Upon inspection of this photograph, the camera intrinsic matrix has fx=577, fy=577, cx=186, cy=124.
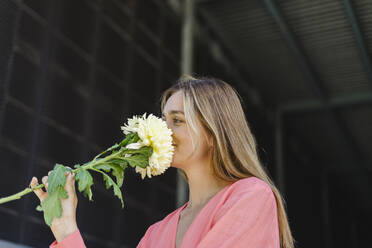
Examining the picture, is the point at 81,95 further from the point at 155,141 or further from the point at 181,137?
the point at 155,141

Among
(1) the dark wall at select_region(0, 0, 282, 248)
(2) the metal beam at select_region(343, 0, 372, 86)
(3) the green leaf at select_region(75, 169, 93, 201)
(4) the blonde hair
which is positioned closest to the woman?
(4) the blonde hair

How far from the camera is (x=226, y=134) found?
228cm

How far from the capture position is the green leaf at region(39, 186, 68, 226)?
5.94ft

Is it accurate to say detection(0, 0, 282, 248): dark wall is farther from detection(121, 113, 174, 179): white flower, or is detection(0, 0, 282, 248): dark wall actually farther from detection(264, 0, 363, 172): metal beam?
detection(121, 113, 174, 179): white flower

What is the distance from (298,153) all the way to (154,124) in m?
9.77

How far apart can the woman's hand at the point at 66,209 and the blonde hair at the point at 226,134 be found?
0.58 meters

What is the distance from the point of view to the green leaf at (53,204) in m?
1.81

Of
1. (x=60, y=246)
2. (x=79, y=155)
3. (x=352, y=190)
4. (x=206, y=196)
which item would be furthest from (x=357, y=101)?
(x=60, y=246)

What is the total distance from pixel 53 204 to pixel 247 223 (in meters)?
0.67

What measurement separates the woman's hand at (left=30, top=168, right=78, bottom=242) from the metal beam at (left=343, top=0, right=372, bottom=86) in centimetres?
614

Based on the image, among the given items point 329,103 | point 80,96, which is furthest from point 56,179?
point 329,103

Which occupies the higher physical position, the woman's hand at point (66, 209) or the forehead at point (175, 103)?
the forehead at point (175, 103)

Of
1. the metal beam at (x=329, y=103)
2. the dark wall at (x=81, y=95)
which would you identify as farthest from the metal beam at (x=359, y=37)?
the dark wall at (x=81, y=95)

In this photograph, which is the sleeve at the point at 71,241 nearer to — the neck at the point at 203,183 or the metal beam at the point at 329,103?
the neck at the point at 203,183
